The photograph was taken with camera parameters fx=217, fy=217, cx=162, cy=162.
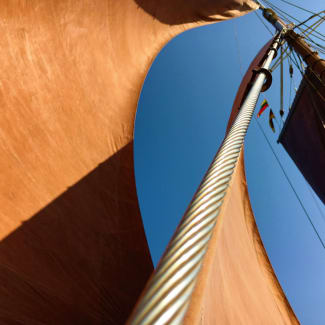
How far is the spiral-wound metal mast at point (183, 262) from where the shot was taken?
0.24 meters

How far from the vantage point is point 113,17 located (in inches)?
88.3

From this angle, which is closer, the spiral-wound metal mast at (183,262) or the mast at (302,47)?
the spiral-wound metal mast at (183,262)

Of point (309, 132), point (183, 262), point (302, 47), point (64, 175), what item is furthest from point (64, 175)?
point (302, 47)

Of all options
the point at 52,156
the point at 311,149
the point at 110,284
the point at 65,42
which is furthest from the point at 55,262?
the point at 311,149

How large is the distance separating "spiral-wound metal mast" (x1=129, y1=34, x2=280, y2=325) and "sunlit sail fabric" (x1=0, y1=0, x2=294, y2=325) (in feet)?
3.67

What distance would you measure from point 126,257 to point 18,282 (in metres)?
0.70

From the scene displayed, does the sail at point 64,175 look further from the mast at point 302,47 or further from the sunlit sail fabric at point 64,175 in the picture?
the mast at point 302,47

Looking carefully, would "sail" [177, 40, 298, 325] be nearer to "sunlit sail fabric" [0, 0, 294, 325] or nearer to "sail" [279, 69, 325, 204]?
"sunlit sail fabric" [0, 0, 294, 325]

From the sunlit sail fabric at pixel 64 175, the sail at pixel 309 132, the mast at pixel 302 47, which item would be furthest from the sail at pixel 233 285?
the mast at pixel 302 47

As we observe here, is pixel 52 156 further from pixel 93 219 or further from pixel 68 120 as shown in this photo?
pixel 93 219

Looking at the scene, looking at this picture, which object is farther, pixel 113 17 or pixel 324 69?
pixel 324 69

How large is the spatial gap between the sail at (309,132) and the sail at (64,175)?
2.74 meters

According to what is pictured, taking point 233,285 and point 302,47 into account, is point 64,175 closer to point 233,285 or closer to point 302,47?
point 233,285

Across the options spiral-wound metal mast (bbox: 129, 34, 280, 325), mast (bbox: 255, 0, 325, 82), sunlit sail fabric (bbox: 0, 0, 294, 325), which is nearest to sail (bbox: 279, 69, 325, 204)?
mast (bbox: 255, 0, 325, 82)
